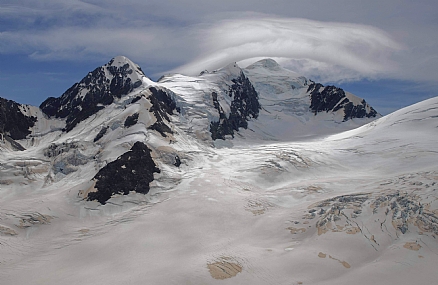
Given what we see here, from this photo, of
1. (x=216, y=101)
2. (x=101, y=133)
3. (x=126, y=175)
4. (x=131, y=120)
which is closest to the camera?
(x=126, y=175)

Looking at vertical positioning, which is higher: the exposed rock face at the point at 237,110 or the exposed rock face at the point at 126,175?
the exposed rock face at the point at 237,110

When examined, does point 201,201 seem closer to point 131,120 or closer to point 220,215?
point 220,215

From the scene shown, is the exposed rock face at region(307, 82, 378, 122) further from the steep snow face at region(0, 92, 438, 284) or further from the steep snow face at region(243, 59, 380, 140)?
the steep snow face at region(0, 92, 438, 284)

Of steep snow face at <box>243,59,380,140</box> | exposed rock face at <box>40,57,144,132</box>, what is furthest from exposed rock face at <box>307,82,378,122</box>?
exposed rock face at <box>40,57,144,132</box>

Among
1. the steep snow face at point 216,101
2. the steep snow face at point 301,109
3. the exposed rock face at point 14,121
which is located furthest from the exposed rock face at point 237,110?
the exposed rock face at point 14,121

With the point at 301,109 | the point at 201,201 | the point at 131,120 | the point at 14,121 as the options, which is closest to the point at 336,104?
the point at 301,109

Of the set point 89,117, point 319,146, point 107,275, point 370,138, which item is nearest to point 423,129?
point 370,138

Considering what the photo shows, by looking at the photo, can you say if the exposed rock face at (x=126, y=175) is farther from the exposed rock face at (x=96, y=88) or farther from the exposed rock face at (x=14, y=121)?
the exposed rock face at (x=14, y=121)
